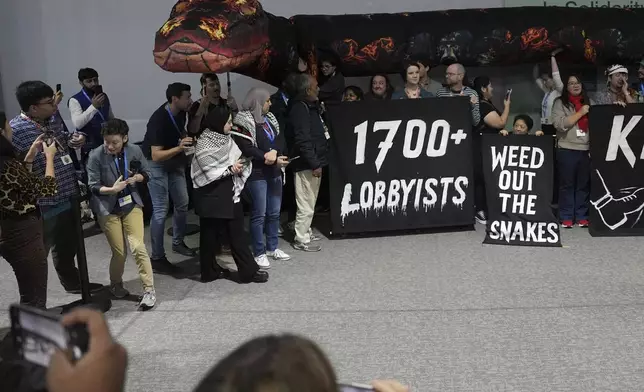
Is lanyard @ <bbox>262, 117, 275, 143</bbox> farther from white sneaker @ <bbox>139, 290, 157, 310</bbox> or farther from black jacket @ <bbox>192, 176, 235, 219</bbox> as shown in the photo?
white sneaker @ <bbox>139, 290, 157, 310</bbox>

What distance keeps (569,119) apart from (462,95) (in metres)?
0.89

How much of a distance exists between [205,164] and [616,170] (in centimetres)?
336

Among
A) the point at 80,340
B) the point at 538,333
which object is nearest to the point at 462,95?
the point at 538,333

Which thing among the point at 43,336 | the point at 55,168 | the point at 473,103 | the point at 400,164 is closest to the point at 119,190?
the point at 55,168

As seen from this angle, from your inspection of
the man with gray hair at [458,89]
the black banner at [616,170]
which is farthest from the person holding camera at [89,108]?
the black banner at [616,170]

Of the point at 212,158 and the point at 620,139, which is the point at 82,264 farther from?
the point at 620,139

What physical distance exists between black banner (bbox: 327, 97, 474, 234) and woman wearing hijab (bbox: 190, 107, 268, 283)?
4.04 feet

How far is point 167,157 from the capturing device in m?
4.71

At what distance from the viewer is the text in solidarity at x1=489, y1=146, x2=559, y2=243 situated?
538 centimetres

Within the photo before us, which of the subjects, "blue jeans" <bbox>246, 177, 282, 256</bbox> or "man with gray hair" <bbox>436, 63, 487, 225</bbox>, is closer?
"blue jeans" <bbox>246, 177, 282, 256</bbox>

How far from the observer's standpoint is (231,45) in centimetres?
491

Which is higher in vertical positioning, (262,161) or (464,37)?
(464,37)

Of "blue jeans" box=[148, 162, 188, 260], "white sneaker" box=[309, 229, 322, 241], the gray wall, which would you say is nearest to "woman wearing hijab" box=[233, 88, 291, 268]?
"white sneaker" box=[309, 229, 322, 241]

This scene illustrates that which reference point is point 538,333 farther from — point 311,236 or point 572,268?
point 311,236
